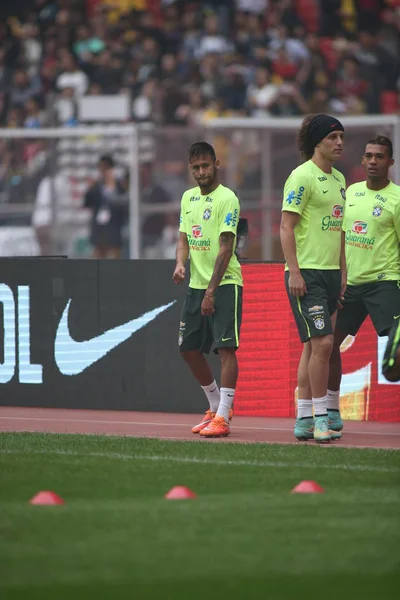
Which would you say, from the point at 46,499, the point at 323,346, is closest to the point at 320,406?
the point at 323,346

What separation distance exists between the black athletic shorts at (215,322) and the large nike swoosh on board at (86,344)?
1820 mm

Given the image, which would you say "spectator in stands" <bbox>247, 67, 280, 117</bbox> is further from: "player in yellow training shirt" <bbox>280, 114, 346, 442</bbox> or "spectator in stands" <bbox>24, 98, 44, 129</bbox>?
"player in yellow training shirt" <bbox>280, 114, 346, 442</bbox>

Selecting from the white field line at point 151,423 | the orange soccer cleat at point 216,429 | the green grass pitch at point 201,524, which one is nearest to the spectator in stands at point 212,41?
the white field line at point 151,423

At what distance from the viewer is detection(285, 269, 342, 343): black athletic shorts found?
9672 mm

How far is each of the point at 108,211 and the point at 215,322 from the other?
5.65m

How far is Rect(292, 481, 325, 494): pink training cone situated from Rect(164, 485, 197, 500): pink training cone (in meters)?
0.57

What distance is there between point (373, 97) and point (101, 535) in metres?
16.4

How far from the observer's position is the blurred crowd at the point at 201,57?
22141 mm

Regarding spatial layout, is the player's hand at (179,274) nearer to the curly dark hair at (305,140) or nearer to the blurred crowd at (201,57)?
the curly dark hair at (305,140)

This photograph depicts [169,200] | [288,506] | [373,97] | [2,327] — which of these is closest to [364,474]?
[288,506]

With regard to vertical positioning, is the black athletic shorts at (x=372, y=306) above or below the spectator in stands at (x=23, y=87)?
below

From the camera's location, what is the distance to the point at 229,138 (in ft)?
53.6

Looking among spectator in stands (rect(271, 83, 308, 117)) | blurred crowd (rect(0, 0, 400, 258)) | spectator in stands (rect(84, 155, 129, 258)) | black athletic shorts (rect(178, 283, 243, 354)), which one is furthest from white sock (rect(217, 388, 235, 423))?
spectator in stands (rect(271, 83, 308, 117))

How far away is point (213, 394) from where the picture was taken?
10.8 meters
